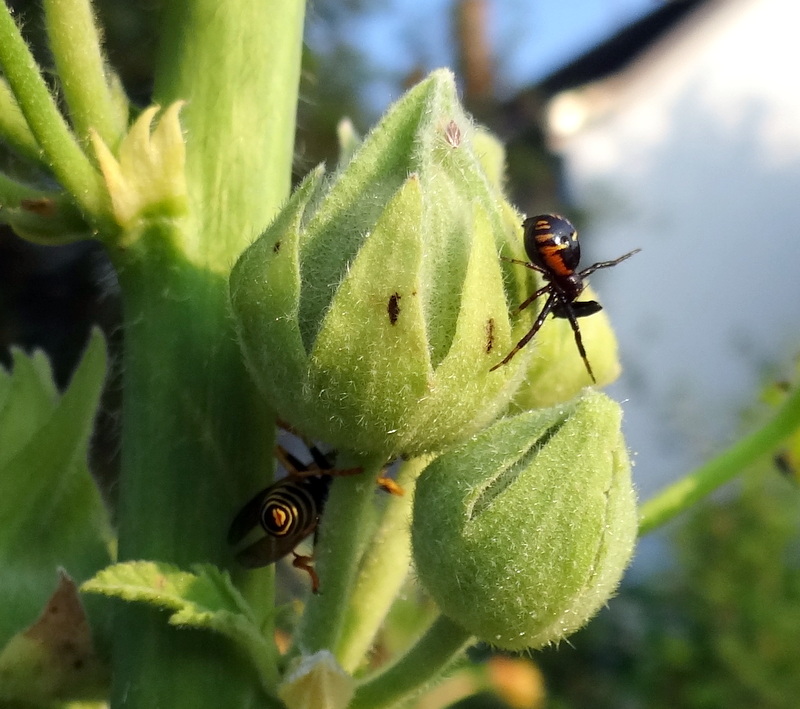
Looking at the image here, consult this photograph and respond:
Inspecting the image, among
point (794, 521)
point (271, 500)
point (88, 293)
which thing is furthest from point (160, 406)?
point (794, 521)

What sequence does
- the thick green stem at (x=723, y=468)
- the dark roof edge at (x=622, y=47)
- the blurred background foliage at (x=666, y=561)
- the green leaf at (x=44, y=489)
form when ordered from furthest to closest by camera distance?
the dark roof edge at (x=622, y=47) → the blurred background foliage at (x=666, y=561) → the thick green stem at (x=723, y=468) → the green leaf at (x=44, y=489)

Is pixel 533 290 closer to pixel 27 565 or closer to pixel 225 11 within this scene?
pixel 225 11

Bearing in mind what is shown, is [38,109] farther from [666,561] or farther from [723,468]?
[666,561]

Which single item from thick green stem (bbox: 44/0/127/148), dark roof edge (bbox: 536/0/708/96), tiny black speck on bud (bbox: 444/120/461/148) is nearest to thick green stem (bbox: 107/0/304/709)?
thick green stem (bbox: 44/0/127/148)

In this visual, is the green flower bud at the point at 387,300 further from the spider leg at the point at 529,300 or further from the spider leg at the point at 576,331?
the spider leg at the point at 576,331

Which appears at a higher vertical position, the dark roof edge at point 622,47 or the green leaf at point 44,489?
the green leaf at point 44,489

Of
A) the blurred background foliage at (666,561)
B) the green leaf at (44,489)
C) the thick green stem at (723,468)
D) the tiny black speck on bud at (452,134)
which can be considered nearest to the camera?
the tiny black speck on bud at (452,134)

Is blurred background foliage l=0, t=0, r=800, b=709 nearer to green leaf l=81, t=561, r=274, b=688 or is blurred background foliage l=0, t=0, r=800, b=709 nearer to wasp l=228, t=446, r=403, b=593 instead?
wasp l=228, t=446, r=403, b=593

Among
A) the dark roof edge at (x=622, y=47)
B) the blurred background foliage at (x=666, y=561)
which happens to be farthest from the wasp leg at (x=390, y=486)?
the dark roof edge at (x=622, y=47)
